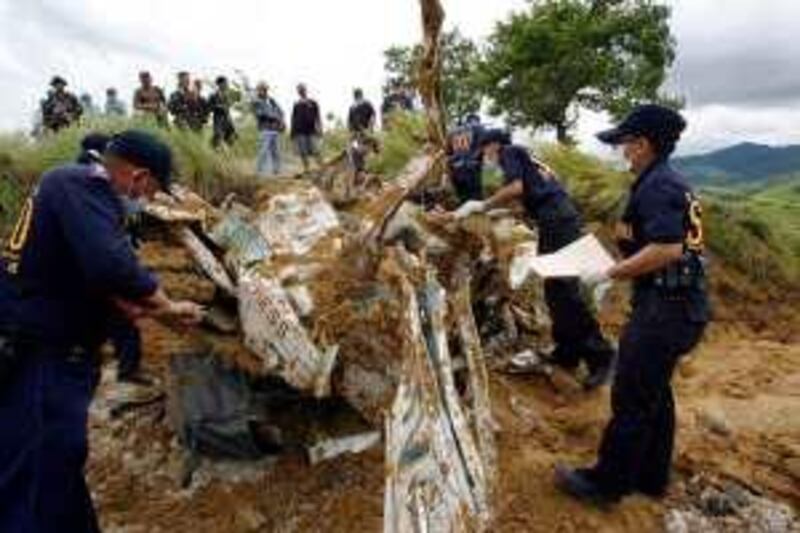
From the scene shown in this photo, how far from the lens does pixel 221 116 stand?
14.7 metres

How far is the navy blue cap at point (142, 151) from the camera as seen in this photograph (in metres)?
4.43

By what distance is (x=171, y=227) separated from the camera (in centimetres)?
640

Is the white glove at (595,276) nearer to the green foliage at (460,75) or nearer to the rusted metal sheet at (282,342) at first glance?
the rusted metal sheet at (282,342)

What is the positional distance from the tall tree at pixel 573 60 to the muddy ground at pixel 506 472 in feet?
58.3

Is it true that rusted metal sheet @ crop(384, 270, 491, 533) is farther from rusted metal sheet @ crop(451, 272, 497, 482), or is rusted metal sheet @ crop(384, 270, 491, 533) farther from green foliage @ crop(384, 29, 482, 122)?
green foliage @ crop(384, 29, 482, 122)

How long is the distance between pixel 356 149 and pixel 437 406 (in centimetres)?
843

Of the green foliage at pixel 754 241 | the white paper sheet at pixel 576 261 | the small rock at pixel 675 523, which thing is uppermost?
the white paper sheet at pixel 576 261

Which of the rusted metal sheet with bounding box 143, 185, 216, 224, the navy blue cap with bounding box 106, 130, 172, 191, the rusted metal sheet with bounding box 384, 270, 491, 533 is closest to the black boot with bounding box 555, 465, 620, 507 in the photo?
the rusted metal sheet with bounding box 384, 270, 491, 533

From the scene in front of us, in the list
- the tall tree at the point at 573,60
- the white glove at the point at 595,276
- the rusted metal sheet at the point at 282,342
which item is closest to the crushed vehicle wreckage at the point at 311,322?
the rusted metal sheet at the point at 282,342

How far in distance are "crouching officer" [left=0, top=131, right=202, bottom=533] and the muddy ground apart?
4.52 feet

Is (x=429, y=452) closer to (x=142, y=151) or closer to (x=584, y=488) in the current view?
(x=584, y=488)

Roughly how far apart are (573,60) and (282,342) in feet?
67.1

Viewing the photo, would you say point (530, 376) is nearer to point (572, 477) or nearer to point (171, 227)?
point (572, 477)

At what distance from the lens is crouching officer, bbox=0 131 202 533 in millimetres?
4270
